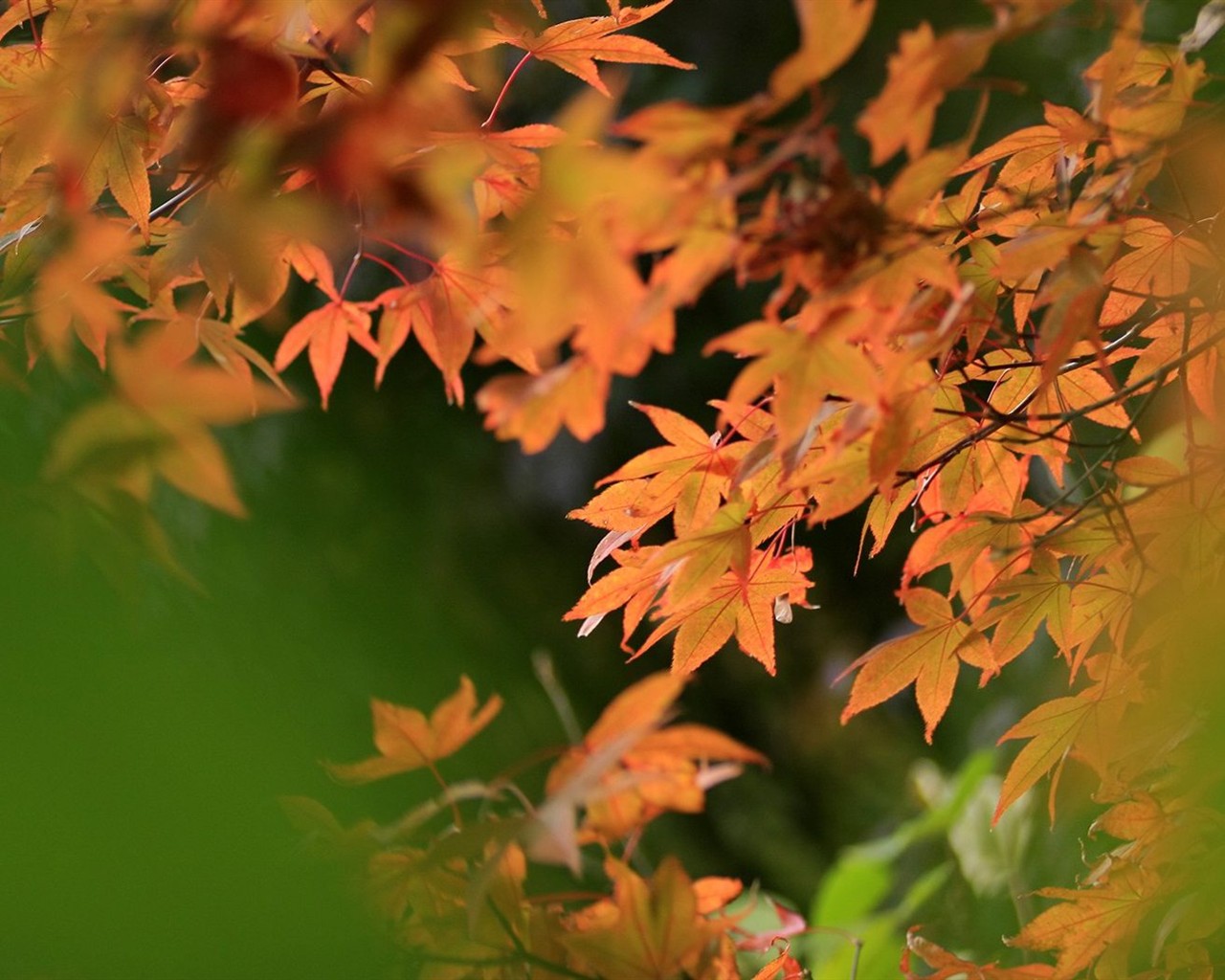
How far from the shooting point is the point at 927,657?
582 millimetres

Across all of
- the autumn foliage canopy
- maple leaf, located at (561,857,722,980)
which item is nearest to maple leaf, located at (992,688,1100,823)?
the autumn foliage canopy

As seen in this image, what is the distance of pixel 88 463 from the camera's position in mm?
330

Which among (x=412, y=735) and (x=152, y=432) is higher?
(x=152, y=432)

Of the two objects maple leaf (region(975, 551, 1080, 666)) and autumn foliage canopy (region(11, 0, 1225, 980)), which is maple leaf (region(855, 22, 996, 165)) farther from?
maple leaf (region(975, 551, 1080, 666))

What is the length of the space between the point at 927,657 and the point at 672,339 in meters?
0.30

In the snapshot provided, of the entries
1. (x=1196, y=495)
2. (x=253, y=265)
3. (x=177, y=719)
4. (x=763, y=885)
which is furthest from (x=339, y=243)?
(x=763, y=885)

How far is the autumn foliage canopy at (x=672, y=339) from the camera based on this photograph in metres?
0.31

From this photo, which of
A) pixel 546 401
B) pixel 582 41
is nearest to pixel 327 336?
pixel 582 41

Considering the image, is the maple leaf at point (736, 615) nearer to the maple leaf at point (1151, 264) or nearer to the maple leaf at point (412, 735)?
the maple leaf at point (412, 735)

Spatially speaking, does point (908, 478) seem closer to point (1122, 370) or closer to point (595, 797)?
point (595, 797)

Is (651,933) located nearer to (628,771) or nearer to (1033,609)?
(628,771)

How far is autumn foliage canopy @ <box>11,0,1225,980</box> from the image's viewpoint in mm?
312

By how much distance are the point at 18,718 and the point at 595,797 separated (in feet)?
0.54

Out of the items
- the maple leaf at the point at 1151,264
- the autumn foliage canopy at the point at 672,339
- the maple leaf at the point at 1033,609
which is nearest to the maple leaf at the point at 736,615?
the autumn foliage canopy at the point at 672,339
